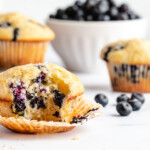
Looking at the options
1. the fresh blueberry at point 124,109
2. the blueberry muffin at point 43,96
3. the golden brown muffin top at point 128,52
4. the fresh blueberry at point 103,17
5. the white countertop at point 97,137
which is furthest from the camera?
the fresh blueberry at point 103,17

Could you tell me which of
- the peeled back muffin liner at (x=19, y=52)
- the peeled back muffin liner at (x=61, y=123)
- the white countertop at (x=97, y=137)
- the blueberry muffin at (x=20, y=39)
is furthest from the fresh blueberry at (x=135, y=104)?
the peeled back muffin liner at (x=19, y=52)

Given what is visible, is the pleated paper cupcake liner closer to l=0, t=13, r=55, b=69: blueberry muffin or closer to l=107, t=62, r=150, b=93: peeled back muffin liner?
l=107, t=62, r=150, b=93: peeled back muffin liner

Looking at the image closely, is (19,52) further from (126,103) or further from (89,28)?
(126,103)

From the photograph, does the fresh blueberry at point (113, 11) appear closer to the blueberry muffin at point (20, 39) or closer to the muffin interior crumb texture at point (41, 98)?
the blueberry muffin at point (20, 39)

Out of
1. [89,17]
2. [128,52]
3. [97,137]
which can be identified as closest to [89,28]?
[89,17]

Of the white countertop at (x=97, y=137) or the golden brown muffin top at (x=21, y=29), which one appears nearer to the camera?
the white countertop at (x=97, y=137)
